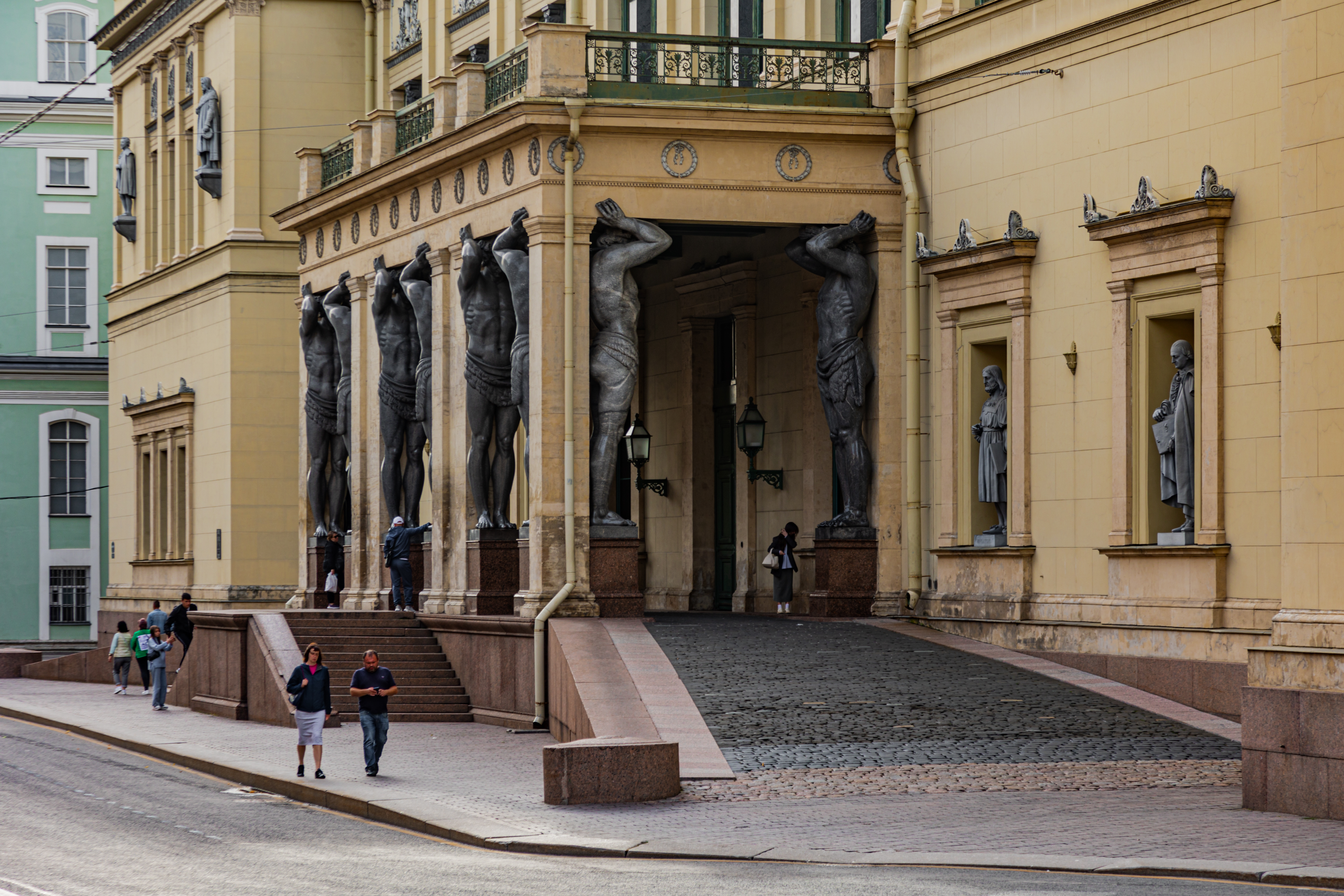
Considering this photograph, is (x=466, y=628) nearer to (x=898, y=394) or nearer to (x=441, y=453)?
(x=441, y=453)

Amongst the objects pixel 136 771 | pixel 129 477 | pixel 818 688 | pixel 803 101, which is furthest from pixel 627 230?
pixel 129 477

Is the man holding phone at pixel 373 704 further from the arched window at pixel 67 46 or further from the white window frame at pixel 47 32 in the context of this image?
the arched window at pixel 67 46

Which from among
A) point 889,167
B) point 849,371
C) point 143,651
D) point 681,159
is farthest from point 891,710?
point 143,651

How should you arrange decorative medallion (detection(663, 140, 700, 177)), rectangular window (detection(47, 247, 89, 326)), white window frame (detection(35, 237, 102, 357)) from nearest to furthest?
decorative medallion (detection(663, 140, 700, 177))
white window frame (detection(35, 237, 102, 357))
rectangular window (detection(47, 247, 89, 326))

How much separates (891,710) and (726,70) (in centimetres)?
972

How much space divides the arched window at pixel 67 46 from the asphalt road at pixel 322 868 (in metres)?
44.4

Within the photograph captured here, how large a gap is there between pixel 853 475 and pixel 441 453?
6135 millimetres

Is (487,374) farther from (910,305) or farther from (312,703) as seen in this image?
(312,703)

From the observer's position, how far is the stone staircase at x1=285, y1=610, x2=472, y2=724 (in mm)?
26984

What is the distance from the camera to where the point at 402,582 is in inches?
1200

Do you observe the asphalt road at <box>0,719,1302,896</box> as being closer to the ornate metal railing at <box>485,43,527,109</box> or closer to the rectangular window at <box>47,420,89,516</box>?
the ornate metal railing at <box>485,43,527,109</box>

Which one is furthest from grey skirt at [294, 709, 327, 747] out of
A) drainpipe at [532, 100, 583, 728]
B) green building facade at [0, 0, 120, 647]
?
green building facade at [0, 0, 120, 647]

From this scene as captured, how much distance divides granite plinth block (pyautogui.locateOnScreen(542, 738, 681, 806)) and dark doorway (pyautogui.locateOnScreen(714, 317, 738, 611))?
15570mm

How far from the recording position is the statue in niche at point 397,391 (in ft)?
104
